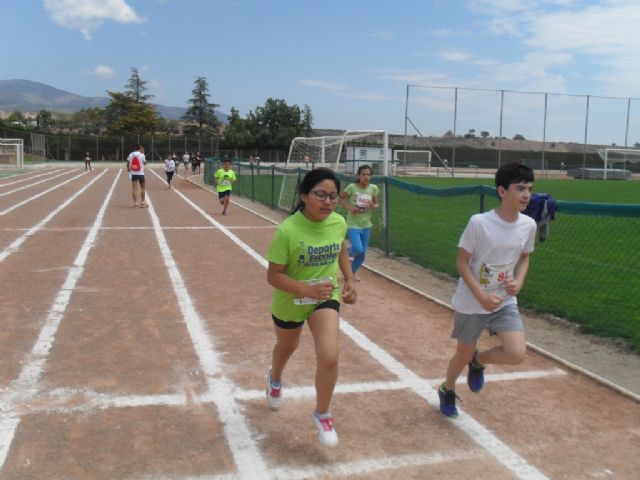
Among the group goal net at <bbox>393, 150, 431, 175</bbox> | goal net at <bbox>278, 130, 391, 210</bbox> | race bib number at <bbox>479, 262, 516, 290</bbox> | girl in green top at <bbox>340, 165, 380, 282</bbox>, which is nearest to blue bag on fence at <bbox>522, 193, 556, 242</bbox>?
race bib number at <bbox>479, 262, 516, 290</bbox>

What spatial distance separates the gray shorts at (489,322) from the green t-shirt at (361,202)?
169 inches

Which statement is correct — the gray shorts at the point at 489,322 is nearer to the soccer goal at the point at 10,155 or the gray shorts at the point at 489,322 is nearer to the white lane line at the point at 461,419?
the white lane line at the point at 461,419

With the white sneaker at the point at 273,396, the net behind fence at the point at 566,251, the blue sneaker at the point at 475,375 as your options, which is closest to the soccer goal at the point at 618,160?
the net behind fence at the point at 566,251

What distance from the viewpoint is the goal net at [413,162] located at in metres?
54.8

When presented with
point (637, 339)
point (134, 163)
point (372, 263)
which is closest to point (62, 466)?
point (637, 339)

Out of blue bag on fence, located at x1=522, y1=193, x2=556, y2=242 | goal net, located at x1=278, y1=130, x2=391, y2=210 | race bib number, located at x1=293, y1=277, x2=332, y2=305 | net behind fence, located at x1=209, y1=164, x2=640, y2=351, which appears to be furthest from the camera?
goal net, located at x1=278, y1=130, x2=391, y2=210

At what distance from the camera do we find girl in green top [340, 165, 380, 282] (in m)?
8.40

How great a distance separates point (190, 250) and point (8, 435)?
7.44 metres

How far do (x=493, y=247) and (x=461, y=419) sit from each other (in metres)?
1.27

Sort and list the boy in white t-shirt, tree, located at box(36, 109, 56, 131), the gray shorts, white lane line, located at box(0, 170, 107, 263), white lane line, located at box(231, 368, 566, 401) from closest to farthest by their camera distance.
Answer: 1. the boy in white t-shirt
2. the gray shorts
3. white lane line, located at box(231, 368, 566, 401)
4. white lane line, located at box(0, 170, 107, 263)
5. tree, located at box(36, 109, 56, 131)

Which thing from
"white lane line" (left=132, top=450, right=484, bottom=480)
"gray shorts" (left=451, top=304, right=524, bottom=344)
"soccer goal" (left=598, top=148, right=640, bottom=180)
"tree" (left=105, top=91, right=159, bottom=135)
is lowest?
"white lane line" (left=132, top=450, right=484, bottom=480)

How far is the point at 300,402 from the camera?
179 inches

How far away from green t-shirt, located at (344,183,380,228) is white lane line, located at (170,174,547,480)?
6.81 ft

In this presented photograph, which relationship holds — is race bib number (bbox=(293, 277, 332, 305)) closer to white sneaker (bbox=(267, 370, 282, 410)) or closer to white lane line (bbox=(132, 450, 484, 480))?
white sneaker (bbox=(267, 370, 282, 410))
